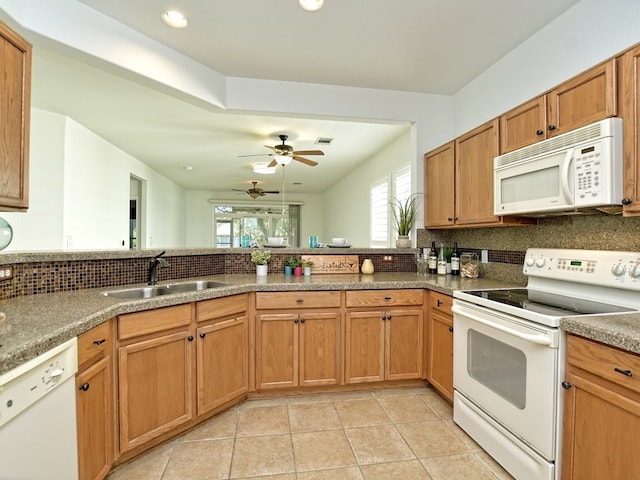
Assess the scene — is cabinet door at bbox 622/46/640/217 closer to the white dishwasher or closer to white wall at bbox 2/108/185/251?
the white dishwasher

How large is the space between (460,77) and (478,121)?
16.5 inches

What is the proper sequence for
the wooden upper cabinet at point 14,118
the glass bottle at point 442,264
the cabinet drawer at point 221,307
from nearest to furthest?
the wooden upper cabinet at point 14,118
the cabinet drawer at point 221,307
the glass bottle at point 442,264

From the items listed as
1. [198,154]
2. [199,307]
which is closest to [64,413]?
[199,307]

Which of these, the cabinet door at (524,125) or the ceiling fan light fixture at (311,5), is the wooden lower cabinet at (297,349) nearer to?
the cabinet door at (524,125)

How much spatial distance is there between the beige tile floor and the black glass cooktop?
870mm

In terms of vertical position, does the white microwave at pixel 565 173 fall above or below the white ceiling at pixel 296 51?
below

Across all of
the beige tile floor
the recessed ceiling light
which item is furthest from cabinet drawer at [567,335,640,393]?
the recessed ceiling light

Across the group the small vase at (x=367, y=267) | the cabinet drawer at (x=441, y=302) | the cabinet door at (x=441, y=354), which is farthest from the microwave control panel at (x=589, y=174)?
the small vase at (x=367, y=267)

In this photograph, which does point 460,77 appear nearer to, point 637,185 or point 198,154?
point 637,185

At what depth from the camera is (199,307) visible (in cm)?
207

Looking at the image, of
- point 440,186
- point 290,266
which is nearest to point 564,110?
point 440,186

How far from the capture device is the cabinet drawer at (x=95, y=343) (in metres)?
1.42

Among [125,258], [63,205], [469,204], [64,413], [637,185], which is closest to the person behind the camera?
[64,413]

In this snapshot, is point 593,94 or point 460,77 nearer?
point 593,94
